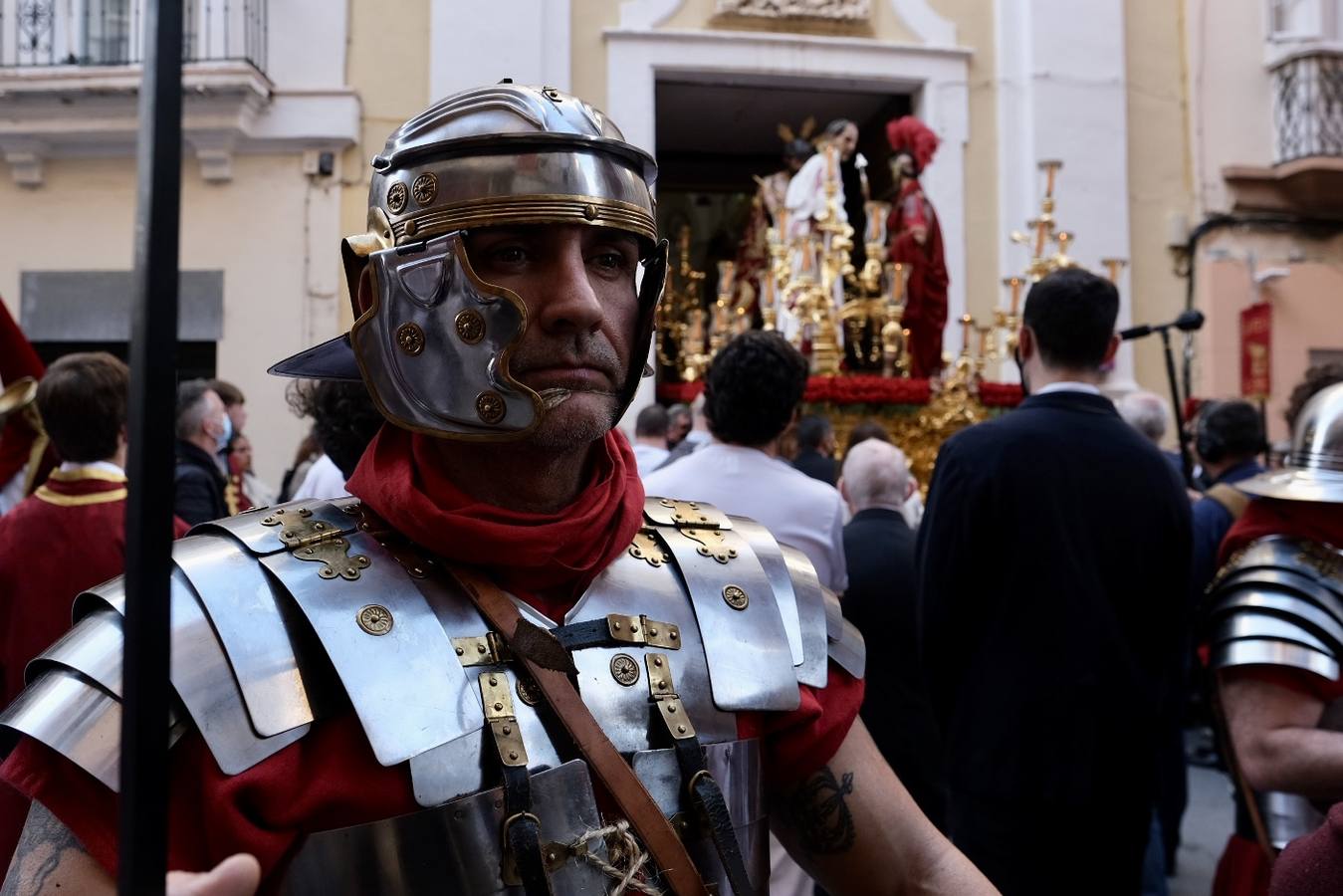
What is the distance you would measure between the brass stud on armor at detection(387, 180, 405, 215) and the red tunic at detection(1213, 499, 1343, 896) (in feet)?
6.05

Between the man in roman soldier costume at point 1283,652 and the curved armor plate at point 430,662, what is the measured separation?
1.08 meters

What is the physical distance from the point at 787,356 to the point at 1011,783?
1295 millimetres

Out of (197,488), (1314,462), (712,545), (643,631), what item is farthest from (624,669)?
(197,488)

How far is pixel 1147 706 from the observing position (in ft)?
10.0

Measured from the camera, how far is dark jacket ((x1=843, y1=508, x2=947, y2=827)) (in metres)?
3.62

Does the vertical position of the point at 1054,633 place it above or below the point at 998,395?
below

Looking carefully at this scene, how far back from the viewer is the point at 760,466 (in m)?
3.41

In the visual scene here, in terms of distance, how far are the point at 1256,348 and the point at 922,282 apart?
4.30 metres

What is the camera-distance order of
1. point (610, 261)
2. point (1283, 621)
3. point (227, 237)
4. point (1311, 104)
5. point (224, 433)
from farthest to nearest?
point (1311, 104) < point (227, 237) < point (224, 433) < point (1283, 621) < point (610, 261)

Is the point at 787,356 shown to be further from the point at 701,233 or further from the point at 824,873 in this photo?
the point at 701,233

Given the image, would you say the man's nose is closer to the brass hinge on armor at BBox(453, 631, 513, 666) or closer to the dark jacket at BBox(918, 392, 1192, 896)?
the brass hinge on armor at BBox(453, 631, 513, 666)

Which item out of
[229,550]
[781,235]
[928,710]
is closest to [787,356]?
[928,710]

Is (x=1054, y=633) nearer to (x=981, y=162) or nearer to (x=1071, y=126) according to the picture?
(x=981, y=162)

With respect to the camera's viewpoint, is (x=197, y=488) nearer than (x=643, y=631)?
No
